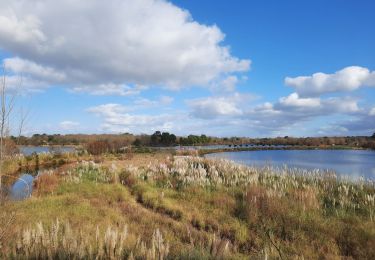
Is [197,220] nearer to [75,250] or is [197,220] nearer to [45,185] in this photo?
[75,250]

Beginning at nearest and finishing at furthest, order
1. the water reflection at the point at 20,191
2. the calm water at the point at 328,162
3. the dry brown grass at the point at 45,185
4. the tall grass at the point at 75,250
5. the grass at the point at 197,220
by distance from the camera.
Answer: the tall grass at the point at 75,250 < the grass at the point at 197,220 < the water reflection at the point at 20,191 < the dry brown grass at the point at 45,185 < the calm water at the point at 328,162

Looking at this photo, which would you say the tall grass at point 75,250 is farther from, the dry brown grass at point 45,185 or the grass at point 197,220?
the dry brown grass at point 45,185

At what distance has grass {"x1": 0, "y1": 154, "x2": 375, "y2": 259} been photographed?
18.1 ft

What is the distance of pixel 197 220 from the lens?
9.63m

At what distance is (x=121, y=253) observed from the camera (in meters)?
5.32

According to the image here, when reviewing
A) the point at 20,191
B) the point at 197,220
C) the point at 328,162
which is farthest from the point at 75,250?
the point at 328,162

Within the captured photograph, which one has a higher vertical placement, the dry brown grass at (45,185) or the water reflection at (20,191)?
the dry brown grass at (45,185)

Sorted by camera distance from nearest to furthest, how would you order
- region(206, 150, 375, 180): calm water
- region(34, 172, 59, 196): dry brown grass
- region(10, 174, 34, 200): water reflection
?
region(10, 174, 34, 200): water reflection, region(34, 172, 59, 196): dry brown grass, region(206, 150, 375, 180): calm water

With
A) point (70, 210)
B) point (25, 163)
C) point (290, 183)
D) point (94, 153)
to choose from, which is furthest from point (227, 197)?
point (94, 153)

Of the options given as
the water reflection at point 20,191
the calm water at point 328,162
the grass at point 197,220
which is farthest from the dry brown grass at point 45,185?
the calm water at point 328,162

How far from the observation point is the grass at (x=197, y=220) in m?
5.52

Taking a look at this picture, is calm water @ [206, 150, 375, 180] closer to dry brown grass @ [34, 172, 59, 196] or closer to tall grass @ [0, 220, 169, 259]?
dry brown grass @ [34, 172, 59, 196]

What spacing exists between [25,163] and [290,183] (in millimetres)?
25554

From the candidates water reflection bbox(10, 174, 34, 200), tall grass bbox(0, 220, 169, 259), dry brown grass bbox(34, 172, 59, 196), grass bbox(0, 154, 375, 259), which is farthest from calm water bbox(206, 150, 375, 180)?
tall grass bbox(0, 220, 169, 259)
